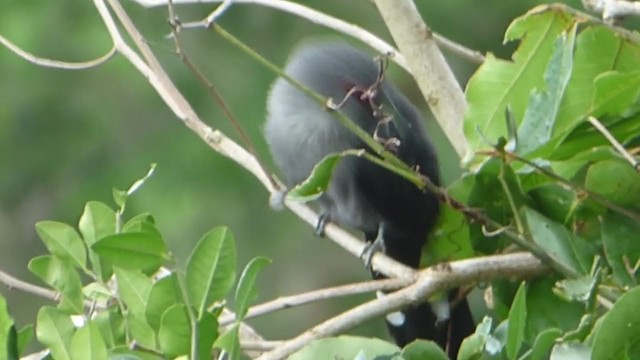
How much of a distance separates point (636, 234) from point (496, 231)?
141 millimetres

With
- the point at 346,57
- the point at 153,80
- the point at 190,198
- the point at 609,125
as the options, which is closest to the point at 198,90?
the point at 190,198

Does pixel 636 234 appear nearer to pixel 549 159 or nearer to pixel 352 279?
pixel 549 159

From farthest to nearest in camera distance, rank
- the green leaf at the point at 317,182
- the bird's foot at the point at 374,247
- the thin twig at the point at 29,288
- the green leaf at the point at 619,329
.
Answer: the bird's foot at the point at 374,247, the thin twig at the point at 29,288, the green leaf at the point at 317,182, the green leaf at the point at 619,329

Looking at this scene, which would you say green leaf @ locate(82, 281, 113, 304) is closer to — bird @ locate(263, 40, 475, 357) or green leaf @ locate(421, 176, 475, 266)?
green leaf @ locate(421, 176, 475, 266)

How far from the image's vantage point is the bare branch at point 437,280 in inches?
48.8

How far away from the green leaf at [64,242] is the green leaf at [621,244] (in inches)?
20.5

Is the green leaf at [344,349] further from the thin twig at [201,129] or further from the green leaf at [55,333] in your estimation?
the thin twig at [201,129]

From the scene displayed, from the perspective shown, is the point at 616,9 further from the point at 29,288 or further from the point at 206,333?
the point at 29,288

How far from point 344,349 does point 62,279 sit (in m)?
0.33

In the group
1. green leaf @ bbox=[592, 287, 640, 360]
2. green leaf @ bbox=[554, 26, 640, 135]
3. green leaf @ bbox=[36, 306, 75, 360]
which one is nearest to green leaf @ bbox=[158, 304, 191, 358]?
green leaf @ bbox=[36, 306, 75, 360]

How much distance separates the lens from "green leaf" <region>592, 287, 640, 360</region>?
1021 mm

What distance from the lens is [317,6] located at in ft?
20.9

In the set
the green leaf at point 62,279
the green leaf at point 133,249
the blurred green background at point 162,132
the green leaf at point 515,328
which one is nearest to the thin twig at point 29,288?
the green leaf at point 62,279

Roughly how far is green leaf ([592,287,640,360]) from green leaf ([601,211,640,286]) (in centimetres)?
21
